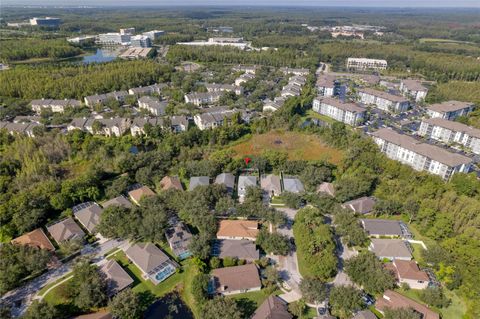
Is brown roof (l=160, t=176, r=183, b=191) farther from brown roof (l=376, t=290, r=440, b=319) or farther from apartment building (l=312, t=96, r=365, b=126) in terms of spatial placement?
apartment building (l=312, t=96, r=365, b=126)

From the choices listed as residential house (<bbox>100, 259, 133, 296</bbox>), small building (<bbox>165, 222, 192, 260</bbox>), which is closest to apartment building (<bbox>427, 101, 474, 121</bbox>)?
small building (<bbox>165, 222, 192, 260</bbox>)

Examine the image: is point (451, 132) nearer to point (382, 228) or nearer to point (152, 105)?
point (382, 228)

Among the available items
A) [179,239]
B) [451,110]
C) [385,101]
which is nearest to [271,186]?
[179,239]

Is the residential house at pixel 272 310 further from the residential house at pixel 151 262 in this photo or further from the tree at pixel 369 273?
the residential house at pixel 151 262

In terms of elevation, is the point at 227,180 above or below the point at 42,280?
above

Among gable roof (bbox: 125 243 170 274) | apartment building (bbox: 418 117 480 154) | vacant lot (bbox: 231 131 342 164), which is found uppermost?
apartment building (bbox: 418 117 480 154)

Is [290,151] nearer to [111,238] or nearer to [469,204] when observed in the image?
[469,204]

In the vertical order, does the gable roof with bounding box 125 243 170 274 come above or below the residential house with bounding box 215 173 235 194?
below
